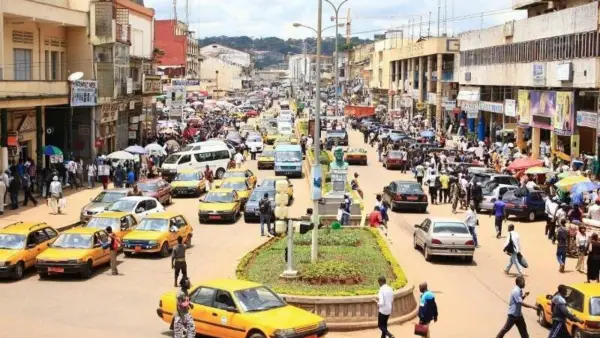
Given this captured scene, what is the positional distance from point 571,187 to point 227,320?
21.7m

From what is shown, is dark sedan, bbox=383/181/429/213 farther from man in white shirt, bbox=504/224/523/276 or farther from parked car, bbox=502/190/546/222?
man in white shirt, bbox=504/224/523/276

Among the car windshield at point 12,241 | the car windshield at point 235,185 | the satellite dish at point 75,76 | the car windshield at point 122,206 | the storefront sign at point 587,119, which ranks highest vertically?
the satellite dish at point 75,76

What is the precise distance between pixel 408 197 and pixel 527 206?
4966 mm

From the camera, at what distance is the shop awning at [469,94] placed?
7177cm

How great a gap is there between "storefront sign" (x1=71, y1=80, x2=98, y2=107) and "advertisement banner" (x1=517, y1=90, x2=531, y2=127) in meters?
28.1

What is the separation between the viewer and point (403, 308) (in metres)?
18.6

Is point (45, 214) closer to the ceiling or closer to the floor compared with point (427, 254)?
closer to the ceiling

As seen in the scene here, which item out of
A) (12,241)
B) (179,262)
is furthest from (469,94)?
(12,241)

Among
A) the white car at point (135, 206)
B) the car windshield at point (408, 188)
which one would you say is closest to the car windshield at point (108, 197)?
the white car at point (135, 206)

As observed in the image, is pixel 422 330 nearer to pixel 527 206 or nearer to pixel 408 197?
pixel 527 206

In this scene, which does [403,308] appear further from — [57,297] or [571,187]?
[571,187]

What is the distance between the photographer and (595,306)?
635 inches

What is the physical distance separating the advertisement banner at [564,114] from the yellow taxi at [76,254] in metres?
31.8

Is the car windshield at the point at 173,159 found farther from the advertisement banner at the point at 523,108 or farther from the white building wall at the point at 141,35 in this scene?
the advertisement banner at the point at 523,108
